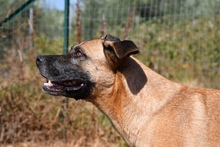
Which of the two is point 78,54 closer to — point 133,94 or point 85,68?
point 85,68

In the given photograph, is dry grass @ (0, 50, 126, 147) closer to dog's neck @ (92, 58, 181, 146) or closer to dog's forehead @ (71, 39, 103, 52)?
dog's neck @ (92, 58, 181, 146)

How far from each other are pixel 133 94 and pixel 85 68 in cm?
61

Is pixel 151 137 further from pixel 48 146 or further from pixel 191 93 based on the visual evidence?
pixel 48 146

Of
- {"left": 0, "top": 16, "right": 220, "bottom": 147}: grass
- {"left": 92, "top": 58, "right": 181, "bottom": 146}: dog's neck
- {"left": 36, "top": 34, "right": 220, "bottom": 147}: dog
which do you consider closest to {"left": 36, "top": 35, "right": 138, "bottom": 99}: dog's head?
{"left": 36, "top": 34, "right": 220, "bottom": 147}: dog

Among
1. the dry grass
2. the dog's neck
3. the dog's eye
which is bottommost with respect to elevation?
the dry grass

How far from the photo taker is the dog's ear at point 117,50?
4.57m

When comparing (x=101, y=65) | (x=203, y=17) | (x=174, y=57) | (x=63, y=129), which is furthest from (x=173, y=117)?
(x=203, y=17)

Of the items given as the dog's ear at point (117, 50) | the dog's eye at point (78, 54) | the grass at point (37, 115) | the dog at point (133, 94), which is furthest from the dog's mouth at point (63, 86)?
the grass at point (37, 115)

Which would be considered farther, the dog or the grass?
the grass

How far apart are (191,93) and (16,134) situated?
3.65 m

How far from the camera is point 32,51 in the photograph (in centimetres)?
796

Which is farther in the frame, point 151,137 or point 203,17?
point 203,17

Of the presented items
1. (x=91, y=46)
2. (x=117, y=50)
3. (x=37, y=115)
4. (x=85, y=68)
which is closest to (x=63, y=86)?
(x=85, y=68)

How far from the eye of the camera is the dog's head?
4.86m
